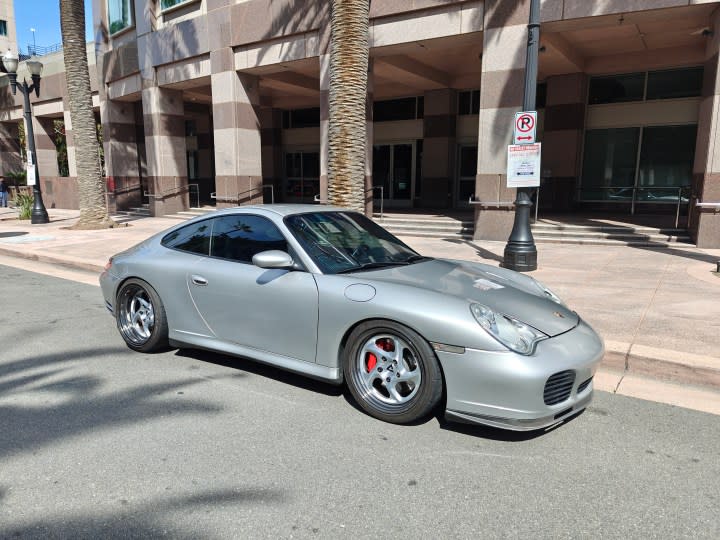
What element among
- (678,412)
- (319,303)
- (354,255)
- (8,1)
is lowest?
(678,412)

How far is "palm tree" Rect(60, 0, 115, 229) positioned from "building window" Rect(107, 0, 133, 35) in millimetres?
4045

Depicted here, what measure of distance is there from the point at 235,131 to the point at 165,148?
14.3ft

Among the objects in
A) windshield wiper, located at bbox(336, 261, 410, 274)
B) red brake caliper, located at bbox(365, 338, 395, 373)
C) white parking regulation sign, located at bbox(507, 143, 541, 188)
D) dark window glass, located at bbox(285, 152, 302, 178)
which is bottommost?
red brake caliper, located at bbox(365, 338, 395, 373)

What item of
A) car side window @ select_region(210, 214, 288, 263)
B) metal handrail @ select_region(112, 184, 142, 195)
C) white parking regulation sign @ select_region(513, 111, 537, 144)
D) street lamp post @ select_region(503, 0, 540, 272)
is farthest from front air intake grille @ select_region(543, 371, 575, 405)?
metal handrail @ select_region(112, 184, 142, 195)

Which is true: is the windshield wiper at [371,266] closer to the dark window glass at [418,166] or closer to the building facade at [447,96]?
the building facade at [447,96]

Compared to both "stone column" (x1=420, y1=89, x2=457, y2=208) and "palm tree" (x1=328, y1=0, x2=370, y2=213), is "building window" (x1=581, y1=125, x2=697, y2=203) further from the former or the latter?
"palm tree" (x1=328, y1=0, x2=370, y2=213)

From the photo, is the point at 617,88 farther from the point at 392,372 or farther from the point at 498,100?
the point at 392,372

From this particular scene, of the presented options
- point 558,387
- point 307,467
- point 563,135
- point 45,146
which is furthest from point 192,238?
point 45,146

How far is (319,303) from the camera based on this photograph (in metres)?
3.75

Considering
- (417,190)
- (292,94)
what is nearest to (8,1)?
(292,94)

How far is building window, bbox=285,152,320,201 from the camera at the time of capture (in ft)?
78.9

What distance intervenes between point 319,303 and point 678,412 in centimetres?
273

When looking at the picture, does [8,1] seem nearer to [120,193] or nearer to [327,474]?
[120,193]

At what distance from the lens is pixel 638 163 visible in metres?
16.0
